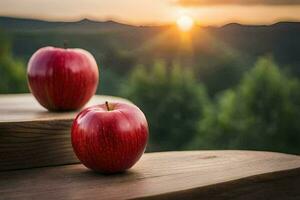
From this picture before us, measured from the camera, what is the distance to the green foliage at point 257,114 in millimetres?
9109

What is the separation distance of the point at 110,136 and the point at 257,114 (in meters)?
8.60

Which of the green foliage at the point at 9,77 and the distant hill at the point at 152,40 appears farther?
the green foliage at the point at 9,77

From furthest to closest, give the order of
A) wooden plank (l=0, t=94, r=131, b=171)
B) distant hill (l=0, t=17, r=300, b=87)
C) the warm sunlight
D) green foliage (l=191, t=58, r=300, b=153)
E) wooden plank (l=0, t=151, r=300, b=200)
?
green foliage (l=191, t=58, r=300, b=153), the warm sunlight, distant hill (l=0, t=17, r=300, b=87), wooden plank (l=0, t=94, r=131, b=171), wooden plank (l=0, t=151, r=300, b=200)

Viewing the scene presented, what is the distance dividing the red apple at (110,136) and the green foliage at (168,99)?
811 cm

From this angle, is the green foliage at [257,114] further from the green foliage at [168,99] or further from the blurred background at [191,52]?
the green foliage at [168,99]

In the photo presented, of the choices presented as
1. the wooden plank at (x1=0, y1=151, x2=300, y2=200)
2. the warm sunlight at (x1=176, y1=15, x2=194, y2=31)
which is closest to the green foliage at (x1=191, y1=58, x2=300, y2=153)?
the warm sunlight at (x1=176, y1=15, x2=194, y2=31)

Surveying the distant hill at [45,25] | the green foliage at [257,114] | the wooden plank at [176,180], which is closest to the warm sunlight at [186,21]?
the distant hill at [45,25]

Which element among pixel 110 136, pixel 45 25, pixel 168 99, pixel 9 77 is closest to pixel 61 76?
pixel 110 136

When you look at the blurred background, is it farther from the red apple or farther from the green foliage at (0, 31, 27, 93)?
the red apple

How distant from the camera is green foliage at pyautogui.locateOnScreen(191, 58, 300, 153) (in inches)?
359

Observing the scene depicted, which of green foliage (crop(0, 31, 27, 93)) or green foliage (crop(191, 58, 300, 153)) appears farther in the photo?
green foliage (crop(191, 58, 300, 153))

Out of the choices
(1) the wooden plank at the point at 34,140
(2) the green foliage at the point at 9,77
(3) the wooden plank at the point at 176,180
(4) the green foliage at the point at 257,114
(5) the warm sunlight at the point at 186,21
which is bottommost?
(4) the green foliage at the point at 257,114

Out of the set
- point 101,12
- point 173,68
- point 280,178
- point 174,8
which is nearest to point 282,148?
point 173,68

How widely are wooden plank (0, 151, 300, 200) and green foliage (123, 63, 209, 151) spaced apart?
794cm
